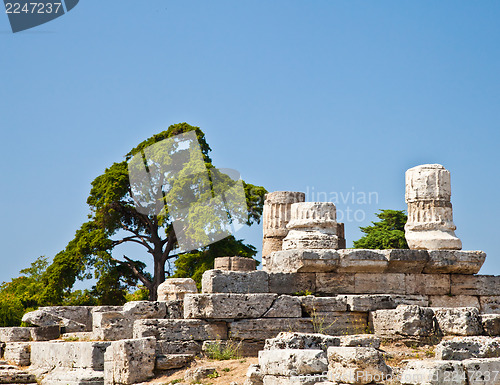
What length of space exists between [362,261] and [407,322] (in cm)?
228

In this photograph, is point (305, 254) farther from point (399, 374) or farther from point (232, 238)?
point (232, 238)

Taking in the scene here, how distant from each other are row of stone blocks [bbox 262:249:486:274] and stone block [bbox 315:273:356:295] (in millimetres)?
97

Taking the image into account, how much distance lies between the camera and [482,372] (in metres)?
8.15

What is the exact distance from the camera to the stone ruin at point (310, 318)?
385 inches

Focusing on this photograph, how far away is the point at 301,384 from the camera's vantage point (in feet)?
29.6

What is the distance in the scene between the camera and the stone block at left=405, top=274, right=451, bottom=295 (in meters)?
14.3

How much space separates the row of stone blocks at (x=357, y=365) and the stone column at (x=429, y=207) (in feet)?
18.0

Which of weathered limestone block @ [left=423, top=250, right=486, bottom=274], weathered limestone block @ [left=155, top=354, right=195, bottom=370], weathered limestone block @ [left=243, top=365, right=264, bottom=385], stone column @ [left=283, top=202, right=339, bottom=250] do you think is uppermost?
stone column @ [left=283, top=202, right=339, bottom=250]

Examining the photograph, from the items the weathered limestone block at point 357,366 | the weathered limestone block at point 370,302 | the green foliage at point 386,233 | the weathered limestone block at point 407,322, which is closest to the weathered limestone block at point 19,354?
the weathered limestone block at point 370,302

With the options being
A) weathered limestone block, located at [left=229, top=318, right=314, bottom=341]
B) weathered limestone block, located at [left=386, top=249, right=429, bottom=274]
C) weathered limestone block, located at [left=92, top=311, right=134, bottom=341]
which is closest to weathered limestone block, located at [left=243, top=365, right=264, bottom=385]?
weathered limestone block, located at [left=229, top=318, right=314, bottom=341]

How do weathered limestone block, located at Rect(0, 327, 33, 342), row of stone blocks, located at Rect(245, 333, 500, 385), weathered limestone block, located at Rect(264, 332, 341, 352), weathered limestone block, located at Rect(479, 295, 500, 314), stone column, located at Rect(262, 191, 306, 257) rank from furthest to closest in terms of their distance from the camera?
stone column, located at Rect(262, 191, 306, 257) < weathered limestone block, located at Rect(0, 327, 33, 342) < weathered limestone block, located at Rect(479, 295, 500, 314) < weathered limestone block, located at Rect(264, 332, 341, 352) < row of stone blocks, located at Rect(245, 333, 500, 385)

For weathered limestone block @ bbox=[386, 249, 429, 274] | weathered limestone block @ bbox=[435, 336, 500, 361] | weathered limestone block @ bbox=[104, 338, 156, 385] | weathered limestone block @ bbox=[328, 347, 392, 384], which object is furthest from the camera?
weathered limestone block @ bbox=[386, 249, 429, 274]

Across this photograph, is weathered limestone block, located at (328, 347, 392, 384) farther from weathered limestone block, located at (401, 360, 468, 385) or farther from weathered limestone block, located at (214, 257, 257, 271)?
weathered limestone block, located at (214, 257, 257, 271)

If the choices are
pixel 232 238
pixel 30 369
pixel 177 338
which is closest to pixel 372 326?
pixel 177 338
